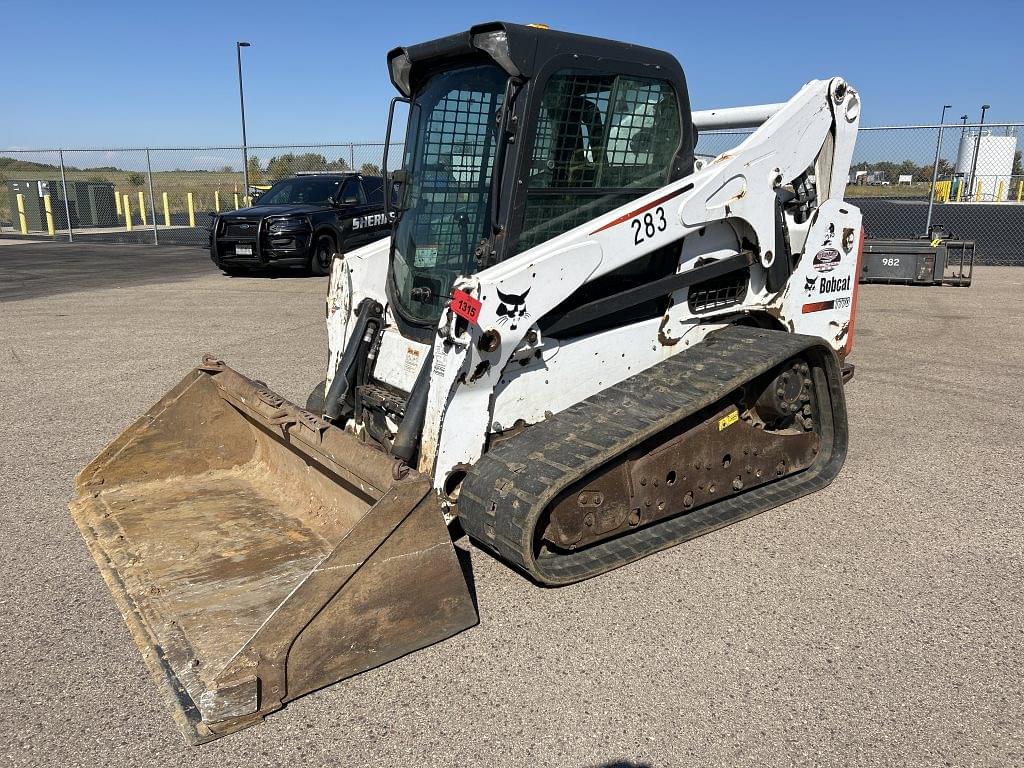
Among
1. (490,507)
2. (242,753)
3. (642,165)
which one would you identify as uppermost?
(642,165)

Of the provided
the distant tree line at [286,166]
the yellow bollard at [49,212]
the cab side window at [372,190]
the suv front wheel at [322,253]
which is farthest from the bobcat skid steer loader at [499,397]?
the yellow bollard at [49,212]

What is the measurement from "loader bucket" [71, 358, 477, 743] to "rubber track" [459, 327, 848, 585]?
0.39 metres

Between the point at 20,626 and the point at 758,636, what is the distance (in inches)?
117

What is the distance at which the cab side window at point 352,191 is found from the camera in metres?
15.0

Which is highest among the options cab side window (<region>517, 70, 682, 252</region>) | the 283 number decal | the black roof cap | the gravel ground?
the black roof cap

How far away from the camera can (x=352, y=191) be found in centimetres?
1519

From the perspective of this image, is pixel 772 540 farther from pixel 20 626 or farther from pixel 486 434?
pixel 20 626

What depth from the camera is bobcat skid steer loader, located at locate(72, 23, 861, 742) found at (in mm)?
3025

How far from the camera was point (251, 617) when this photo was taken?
3.13m

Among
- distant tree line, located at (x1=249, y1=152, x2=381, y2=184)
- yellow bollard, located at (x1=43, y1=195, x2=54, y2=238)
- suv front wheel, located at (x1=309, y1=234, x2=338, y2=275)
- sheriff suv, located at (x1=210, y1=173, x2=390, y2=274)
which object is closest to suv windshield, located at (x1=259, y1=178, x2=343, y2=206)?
sheriff suv, located at (x1=210, y1=173, x2=390, y2=274)

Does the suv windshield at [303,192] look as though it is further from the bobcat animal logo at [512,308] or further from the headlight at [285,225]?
the bobcat animal logo at [512,308]

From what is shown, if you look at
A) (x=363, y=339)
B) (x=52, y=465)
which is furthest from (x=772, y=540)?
(x=52, y=465)

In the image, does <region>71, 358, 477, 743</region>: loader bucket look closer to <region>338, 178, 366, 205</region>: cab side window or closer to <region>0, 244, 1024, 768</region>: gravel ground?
<region>0, 244, 1024, 768</region>: gravel ground

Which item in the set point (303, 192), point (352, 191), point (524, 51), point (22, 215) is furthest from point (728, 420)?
point (22, 215)
